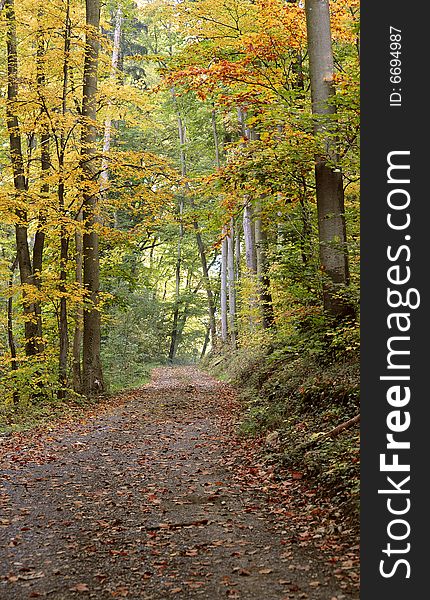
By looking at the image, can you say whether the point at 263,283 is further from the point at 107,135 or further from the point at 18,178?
the point at 107,135

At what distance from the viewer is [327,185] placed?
9852 millimetres

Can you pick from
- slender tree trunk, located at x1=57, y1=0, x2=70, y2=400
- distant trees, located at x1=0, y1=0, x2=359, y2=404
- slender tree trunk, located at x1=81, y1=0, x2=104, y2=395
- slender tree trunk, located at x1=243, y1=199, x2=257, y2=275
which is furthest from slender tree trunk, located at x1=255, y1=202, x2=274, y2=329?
slender tree trunk, located at x1=57, y1=0, x2=70, y2=400

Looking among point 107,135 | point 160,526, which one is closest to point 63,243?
point 107,135

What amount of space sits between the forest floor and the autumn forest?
0.32 ft

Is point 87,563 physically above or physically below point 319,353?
below

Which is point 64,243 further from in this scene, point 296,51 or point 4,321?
point 296,51

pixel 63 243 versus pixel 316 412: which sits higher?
pixel 63 243

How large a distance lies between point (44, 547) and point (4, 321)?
12428 mm

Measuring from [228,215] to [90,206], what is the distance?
5.23 meters

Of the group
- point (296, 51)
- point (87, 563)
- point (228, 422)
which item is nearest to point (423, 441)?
point (87, 563)

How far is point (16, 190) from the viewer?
14336mm

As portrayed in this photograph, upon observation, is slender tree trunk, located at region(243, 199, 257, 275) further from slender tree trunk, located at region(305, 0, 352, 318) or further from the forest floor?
slender tree trunk, located at region(305, 0, 352, 318)

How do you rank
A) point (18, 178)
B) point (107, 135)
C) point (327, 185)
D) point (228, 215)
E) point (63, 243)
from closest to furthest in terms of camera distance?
1. point (327, 185)
2. point (228, 215)
3. point (18, 178)
4. point (63, 243)
5. point (107, 135)

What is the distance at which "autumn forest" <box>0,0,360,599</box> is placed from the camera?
8.63 m
